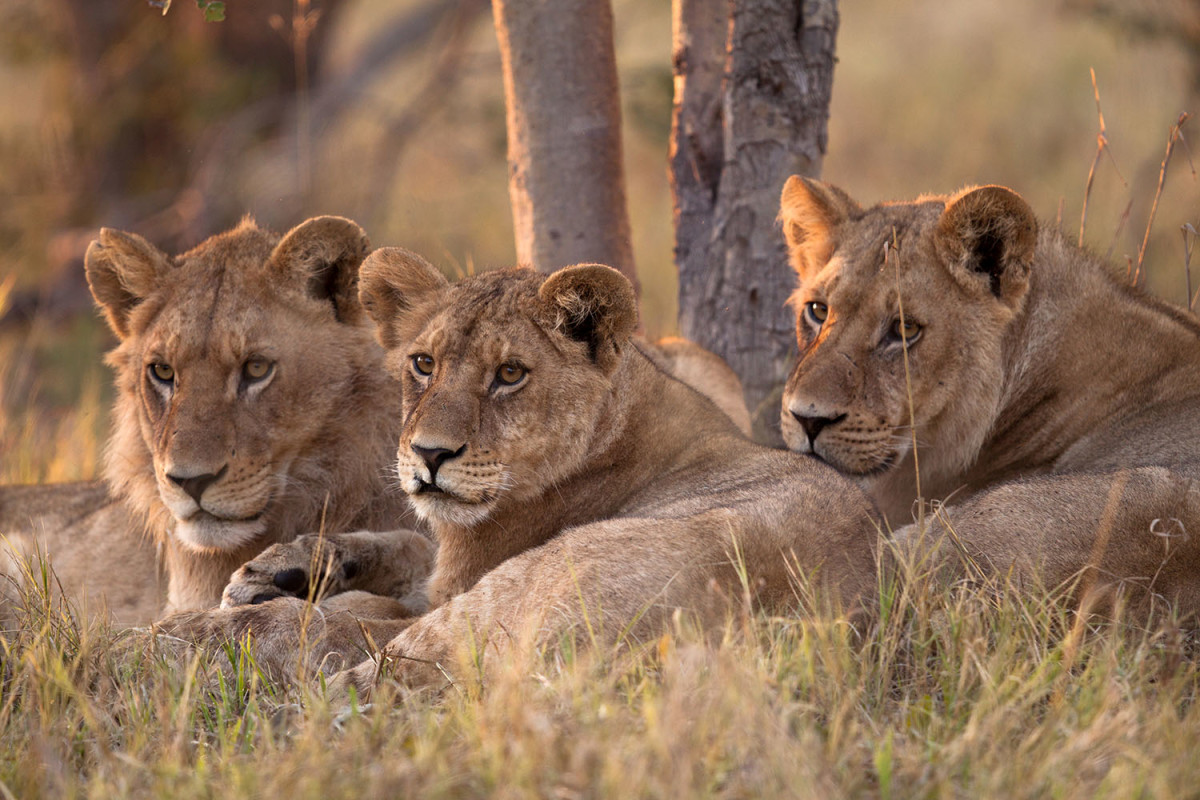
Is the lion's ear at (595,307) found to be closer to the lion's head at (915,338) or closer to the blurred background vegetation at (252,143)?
the lion's head at (915,338)

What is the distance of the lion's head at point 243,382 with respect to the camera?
439 centimetres

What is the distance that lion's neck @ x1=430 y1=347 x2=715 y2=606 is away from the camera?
13.4ft

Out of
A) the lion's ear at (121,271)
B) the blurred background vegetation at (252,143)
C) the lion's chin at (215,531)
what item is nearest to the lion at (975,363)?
the lion's chin at (215,531)

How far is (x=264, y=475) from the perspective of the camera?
4473mm

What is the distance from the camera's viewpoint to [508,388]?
4.00m

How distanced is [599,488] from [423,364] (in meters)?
0.73

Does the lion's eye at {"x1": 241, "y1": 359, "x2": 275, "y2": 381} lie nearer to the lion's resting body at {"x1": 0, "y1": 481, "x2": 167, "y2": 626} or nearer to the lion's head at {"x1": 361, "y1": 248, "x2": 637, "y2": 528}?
the lion's head at {"x1": 361, "y1": 248, "x2": 637, "y2": 528}

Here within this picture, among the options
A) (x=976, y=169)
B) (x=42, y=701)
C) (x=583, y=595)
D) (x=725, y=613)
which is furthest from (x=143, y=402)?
(x=976, y=169)

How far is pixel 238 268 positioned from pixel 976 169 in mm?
13315

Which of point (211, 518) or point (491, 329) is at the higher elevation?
point (491, 329)

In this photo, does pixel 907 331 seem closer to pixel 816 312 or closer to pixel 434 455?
pixel 816 312

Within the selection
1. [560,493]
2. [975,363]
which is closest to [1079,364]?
[975,363]

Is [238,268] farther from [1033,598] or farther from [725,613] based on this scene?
[1033,598]

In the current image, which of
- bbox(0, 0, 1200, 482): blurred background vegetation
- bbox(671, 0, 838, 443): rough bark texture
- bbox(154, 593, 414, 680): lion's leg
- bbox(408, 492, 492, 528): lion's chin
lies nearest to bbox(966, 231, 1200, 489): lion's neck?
bbox(671, 0, 838, 443): rough bark texture
